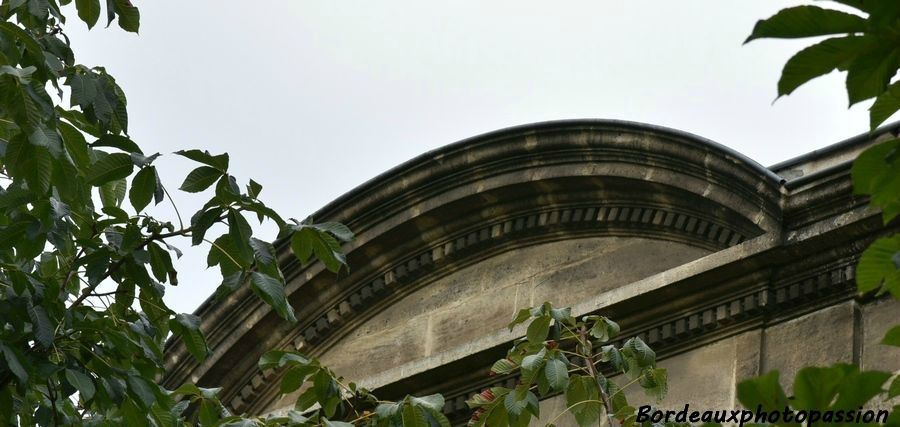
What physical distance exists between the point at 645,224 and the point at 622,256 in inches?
9.2

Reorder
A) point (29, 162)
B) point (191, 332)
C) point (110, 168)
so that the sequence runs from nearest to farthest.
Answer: point (29, 162), point (110, 168), point (191, 332)

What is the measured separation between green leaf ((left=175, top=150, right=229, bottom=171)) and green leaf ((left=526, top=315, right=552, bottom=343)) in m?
1.34

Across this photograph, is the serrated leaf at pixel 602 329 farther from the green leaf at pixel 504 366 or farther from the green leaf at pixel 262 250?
the green leaf at pixel 262 250

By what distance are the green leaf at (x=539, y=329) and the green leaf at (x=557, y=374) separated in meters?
0.30

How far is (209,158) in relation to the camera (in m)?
5.58

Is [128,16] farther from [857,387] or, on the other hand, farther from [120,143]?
[857,387]

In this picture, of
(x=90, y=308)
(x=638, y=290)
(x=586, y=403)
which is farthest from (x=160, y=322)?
(x=638, y=290)

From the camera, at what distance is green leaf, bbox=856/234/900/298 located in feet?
9.40

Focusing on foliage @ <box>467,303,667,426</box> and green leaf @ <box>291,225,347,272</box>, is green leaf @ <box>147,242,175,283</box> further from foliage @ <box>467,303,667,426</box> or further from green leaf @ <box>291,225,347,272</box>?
foliage @ <box>467,303,667,426</box>

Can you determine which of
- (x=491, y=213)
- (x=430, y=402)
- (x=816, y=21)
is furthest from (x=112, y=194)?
(x=816, y=21)

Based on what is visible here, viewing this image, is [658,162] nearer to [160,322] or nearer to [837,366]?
[160,322]

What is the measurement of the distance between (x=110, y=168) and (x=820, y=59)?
357cm

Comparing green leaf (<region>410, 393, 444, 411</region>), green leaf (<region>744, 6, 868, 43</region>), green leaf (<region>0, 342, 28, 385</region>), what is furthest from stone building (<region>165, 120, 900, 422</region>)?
green leaf (<region>744, 6, 868, 43</region>)

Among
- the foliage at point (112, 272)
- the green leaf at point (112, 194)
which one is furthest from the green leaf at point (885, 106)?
the green leaf at point (112, 194)
